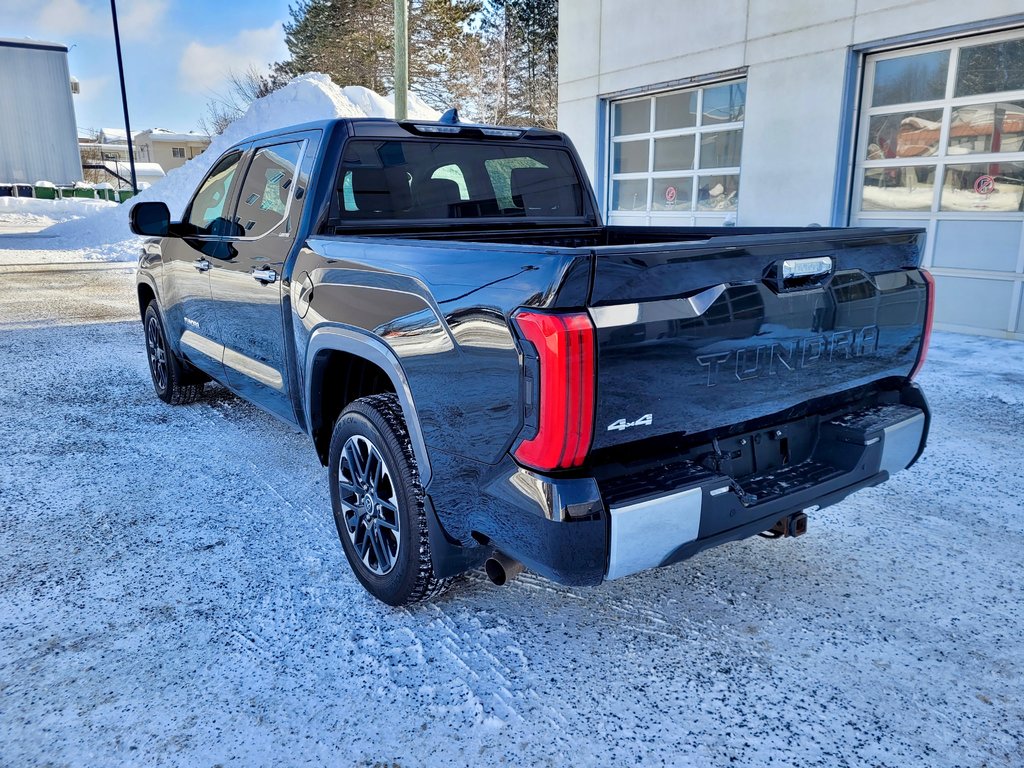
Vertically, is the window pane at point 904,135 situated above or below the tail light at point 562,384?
above

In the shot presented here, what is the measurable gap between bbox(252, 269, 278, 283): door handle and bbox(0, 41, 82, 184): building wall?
4768 centimetres

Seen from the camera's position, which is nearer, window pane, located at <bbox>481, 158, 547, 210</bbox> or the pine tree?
window pane, located at <bbox>481, 158, 547, 210</bbox>

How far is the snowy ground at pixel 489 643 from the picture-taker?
2.25 metres

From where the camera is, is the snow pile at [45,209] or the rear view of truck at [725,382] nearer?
the rear view of truck at [725,382]

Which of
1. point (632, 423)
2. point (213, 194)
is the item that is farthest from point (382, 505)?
point (213, 194)

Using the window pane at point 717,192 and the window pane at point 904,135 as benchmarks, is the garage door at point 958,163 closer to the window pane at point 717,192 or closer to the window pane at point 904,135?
the window pane at point 904,135

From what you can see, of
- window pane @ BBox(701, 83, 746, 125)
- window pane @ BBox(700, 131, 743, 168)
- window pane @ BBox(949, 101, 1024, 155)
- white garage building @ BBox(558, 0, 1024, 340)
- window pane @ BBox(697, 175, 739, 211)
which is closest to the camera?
window pane @ BBox(949, 101, 1024, 155)

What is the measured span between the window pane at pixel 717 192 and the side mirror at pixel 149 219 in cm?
809

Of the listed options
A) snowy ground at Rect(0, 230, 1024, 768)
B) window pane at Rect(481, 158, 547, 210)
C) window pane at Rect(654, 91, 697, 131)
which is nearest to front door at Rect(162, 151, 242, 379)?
snowy ground at Rect(0, 230, 1024, 768)

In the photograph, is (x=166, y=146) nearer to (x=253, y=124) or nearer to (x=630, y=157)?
(x=253, y=124)

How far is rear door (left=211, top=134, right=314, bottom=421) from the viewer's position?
362 centimetres

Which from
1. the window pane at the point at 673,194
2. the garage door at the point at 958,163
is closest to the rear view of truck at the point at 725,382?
the garage door at the point at 958,163

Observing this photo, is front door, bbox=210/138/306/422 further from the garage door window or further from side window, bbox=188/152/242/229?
the garage door window

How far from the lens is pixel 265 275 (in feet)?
12.1
